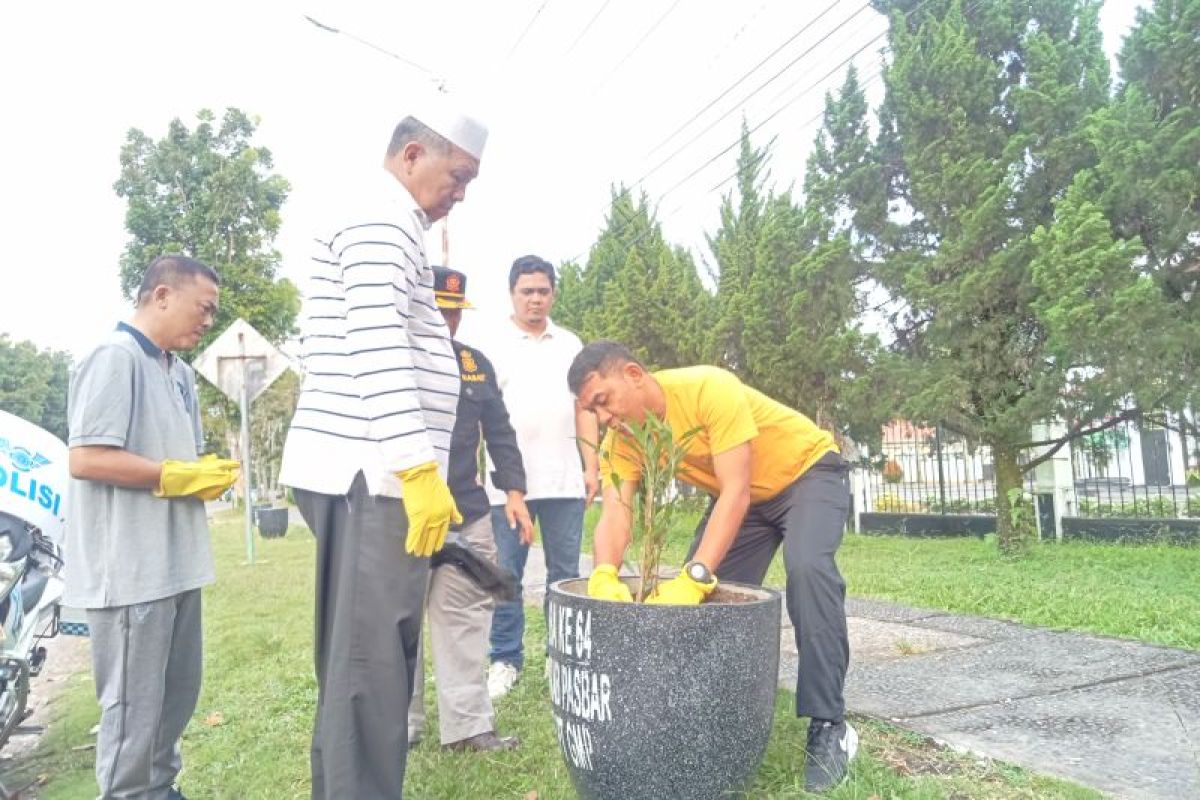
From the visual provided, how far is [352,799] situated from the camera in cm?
203

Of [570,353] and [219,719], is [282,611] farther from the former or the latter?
[570,353]

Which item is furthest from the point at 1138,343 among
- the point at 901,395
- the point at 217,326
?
the point at 217,326

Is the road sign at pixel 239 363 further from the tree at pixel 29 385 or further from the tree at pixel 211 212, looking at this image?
the tree at pixel 29 385

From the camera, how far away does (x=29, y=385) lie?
4375cm

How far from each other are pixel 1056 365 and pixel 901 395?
4.64ft

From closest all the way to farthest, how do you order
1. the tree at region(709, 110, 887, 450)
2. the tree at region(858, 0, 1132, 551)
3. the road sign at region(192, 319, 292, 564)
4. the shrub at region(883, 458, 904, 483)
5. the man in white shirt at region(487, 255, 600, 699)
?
the man in white shirt at region(487, 255, 600, 699)
the tree at region(858, 0, 1132, 551)
the tree at region(709, 110, 887, 450)
the road sign at region(192, 319, 292, 564)
the shrub at region(883, 458, 904, 483)

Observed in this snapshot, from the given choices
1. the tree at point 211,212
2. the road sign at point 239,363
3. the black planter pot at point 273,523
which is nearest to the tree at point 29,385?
the tree at point 211,212

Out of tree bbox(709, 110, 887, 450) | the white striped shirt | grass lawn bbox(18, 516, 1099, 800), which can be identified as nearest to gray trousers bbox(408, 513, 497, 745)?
grass lawn bbox(18, 516, 1099, 800)

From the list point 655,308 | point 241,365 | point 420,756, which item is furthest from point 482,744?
point 655,308

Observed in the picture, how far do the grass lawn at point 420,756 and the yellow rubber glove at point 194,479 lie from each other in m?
1.00

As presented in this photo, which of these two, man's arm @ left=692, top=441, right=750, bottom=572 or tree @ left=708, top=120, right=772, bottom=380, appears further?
tree @ left=708, top=120, right=772, bottom=380

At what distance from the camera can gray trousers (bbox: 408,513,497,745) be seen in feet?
10.2

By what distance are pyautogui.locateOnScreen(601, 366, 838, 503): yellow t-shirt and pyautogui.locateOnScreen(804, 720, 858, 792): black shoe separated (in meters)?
0.74

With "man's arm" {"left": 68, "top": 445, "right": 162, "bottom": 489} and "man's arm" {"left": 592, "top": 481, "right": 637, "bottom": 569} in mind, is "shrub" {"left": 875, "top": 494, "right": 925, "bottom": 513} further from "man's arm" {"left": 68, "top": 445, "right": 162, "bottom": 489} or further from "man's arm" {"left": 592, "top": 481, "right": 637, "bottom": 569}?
"man's arm" {"left": 68, "top": 445, "right": 162, "bottom": 489}
